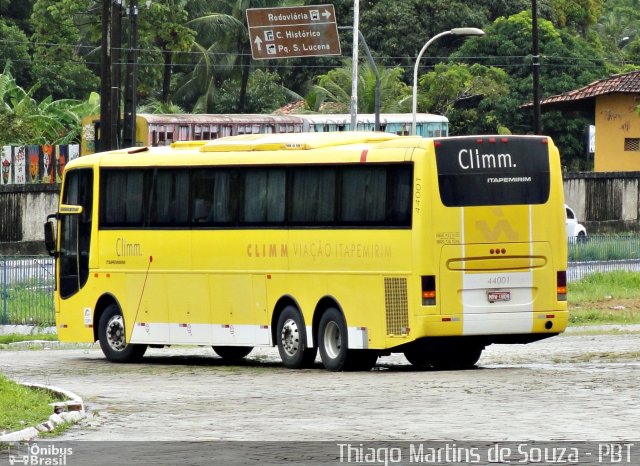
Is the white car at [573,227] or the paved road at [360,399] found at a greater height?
the white car at [573,227]

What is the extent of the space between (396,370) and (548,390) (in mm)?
5044

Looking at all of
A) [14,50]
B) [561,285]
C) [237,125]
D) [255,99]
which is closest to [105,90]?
[237,125]

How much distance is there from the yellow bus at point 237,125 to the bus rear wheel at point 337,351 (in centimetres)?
3391

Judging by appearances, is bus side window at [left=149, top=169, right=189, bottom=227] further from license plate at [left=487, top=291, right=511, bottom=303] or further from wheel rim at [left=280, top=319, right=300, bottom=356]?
license plate at [left=487, top=291, right=511, bottom=303]

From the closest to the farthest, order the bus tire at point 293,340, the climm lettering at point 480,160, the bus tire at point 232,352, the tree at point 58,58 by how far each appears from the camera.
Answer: the climm lettering at point 480,160
the bus tire at point 293,340
the bus tire at point 232,352
the tree at point 58,58

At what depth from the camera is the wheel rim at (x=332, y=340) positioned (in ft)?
71.9

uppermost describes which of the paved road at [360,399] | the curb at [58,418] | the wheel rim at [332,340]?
the wheel rim at [332,340]

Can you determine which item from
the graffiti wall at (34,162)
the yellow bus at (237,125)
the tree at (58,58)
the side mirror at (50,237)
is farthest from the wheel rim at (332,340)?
the tree at (58,58)

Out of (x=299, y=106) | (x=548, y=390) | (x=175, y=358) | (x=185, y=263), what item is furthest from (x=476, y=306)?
(x=299, y=106)

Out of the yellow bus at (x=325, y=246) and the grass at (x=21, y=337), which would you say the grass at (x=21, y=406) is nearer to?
the yellow bus at (x=325, y=246)

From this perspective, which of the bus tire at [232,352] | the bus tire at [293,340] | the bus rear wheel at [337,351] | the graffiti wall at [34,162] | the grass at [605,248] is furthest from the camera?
the graffiti wall at [34,162]

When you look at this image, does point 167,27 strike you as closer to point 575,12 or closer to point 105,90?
point 105,90

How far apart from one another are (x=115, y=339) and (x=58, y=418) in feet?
34.8

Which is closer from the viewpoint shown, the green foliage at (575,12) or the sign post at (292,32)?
the sign post at (292,32)
